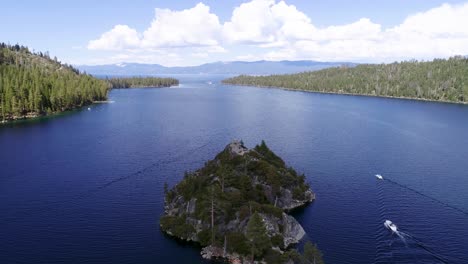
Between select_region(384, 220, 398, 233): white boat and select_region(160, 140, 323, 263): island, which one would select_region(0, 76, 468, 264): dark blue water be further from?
select_region(160, 140, 323, 263): island

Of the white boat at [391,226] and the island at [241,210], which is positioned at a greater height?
the island at [241,210]

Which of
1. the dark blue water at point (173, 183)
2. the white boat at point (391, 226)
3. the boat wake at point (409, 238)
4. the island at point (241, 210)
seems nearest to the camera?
the island at point (241, 210)

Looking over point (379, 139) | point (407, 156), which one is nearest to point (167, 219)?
point (407, 156)

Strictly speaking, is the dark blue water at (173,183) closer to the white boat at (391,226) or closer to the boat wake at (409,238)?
the boat wake at (409,238)

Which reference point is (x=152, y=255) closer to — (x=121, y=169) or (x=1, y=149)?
(x=121, y=169)

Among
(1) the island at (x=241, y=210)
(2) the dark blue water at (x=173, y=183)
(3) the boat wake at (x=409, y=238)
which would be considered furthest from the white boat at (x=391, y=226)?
(1) the island at (x=241, y=210)

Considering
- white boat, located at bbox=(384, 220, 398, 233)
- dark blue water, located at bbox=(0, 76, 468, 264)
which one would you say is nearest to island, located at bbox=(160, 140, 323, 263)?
dark blue water, located at bbox=(0, 76, 468, 264)
